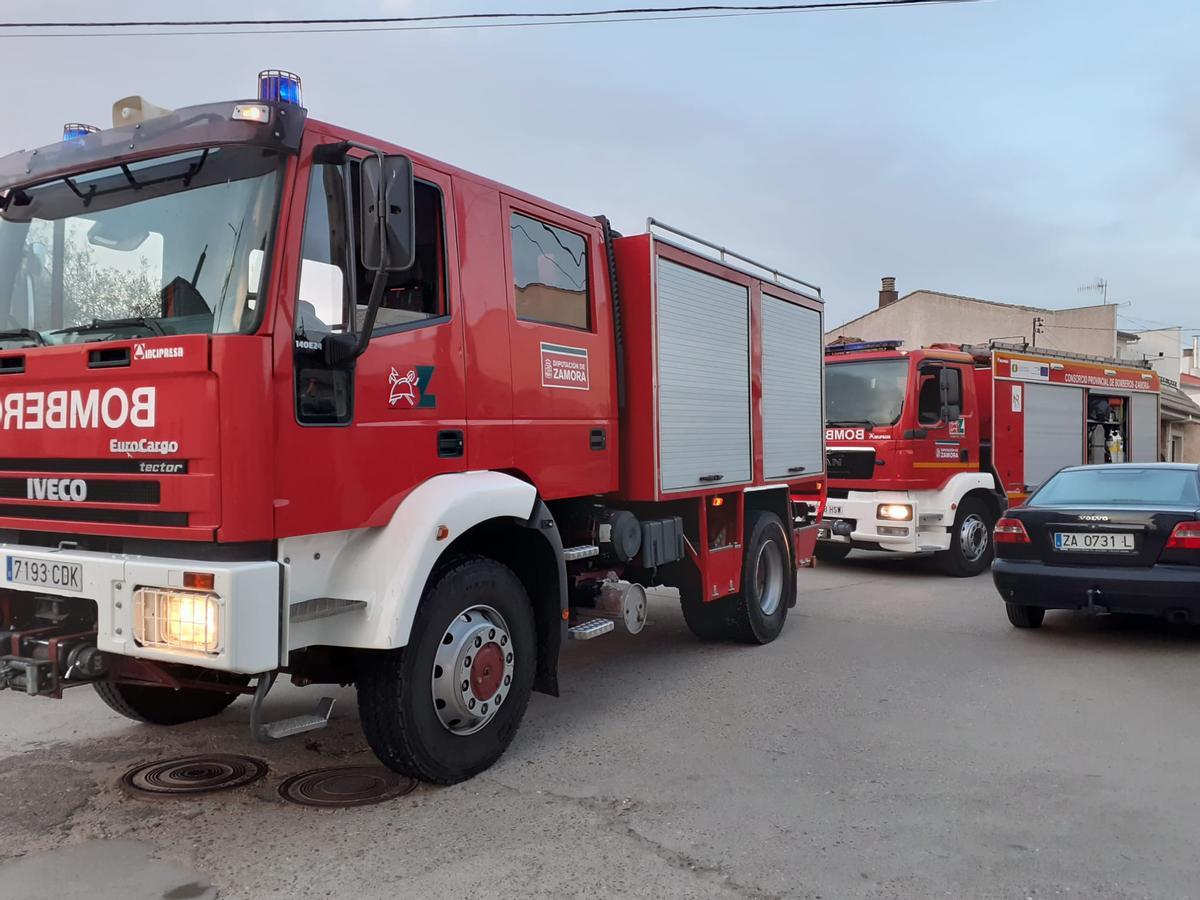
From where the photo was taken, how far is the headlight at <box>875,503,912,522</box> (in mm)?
10898

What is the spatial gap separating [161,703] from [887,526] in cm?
813

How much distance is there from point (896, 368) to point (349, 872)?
9.03 meters

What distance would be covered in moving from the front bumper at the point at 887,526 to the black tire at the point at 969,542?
1.08 ft

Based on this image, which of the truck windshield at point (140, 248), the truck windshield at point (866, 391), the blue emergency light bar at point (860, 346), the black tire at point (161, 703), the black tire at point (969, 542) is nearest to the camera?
the truck windshield at point (140, 248)

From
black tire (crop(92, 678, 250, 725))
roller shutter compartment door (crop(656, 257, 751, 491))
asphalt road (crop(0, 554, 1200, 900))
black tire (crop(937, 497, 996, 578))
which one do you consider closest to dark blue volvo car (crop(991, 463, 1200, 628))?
asphalt road (crop(0, 554, 1200, 900))

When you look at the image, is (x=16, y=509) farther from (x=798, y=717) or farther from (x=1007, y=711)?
(x=1007, y=711)

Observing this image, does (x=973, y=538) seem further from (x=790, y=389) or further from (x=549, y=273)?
(x=549, y=273)

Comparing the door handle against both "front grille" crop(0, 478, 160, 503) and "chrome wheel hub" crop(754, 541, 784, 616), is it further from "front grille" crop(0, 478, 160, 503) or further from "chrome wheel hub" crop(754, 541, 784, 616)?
"chrome wheel hub" crop(754, 541, 784, 616)

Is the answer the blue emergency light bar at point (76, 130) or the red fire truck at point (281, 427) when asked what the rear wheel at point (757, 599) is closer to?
the red fire truck at point (281, 427)

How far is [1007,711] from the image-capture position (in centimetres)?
559

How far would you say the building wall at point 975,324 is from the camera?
31.0 m

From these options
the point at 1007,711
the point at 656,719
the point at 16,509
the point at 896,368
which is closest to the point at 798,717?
the point at 656,719

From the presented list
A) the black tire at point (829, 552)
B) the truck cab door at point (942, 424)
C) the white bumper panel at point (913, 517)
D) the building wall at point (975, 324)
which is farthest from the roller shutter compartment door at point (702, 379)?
the building wall at point (975, 324)

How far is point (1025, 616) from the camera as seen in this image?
26.1ft
